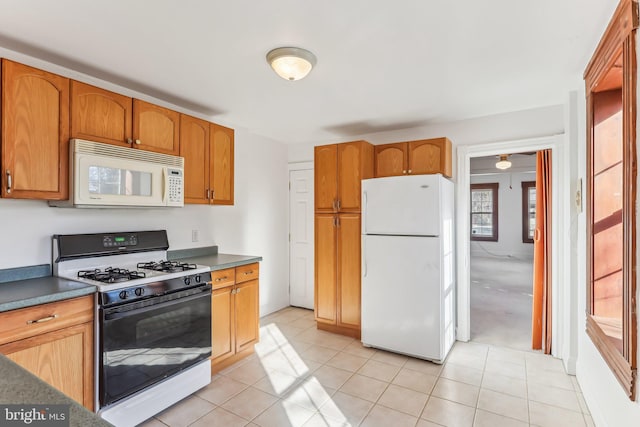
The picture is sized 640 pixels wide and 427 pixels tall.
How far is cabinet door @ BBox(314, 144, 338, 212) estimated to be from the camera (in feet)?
12.1

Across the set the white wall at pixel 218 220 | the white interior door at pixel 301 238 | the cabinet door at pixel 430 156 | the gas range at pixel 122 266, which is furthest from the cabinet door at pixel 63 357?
the cabinet door at pixel 430 156

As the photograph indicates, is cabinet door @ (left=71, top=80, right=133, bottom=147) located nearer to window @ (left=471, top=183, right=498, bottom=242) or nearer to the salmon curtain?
the salmon curtain

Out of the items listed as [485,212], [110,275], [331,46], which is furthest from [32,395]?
[485,212]

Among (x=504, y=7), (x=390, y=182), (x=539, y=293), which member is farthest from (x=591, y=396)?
(x=504, y=7)

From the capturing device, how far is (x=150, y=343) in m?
2.18

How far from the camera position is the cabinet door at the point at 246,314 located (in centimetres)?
295

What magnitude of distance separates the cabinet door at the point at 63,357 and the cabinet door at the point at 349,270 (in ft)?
7.72

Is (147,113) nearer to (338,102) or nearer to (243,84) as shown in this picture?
(243,84)

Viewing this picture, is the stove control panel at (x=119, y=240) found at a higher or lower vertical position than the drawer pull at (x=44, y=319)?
higher

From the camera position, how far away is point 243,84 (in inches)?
103

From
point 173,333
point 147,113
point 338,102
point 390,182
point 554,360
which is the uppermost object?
point 338,102

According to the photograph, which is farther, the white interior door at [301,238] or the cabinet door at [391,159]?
the white interior door at [301,238]

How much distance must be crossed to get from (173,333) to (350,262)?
6.25 ft

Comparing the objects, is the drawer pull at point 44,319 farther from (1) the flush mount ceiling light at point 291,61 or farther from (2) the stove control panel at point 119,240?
(1) the flush mount ceiling light at point 291,61
